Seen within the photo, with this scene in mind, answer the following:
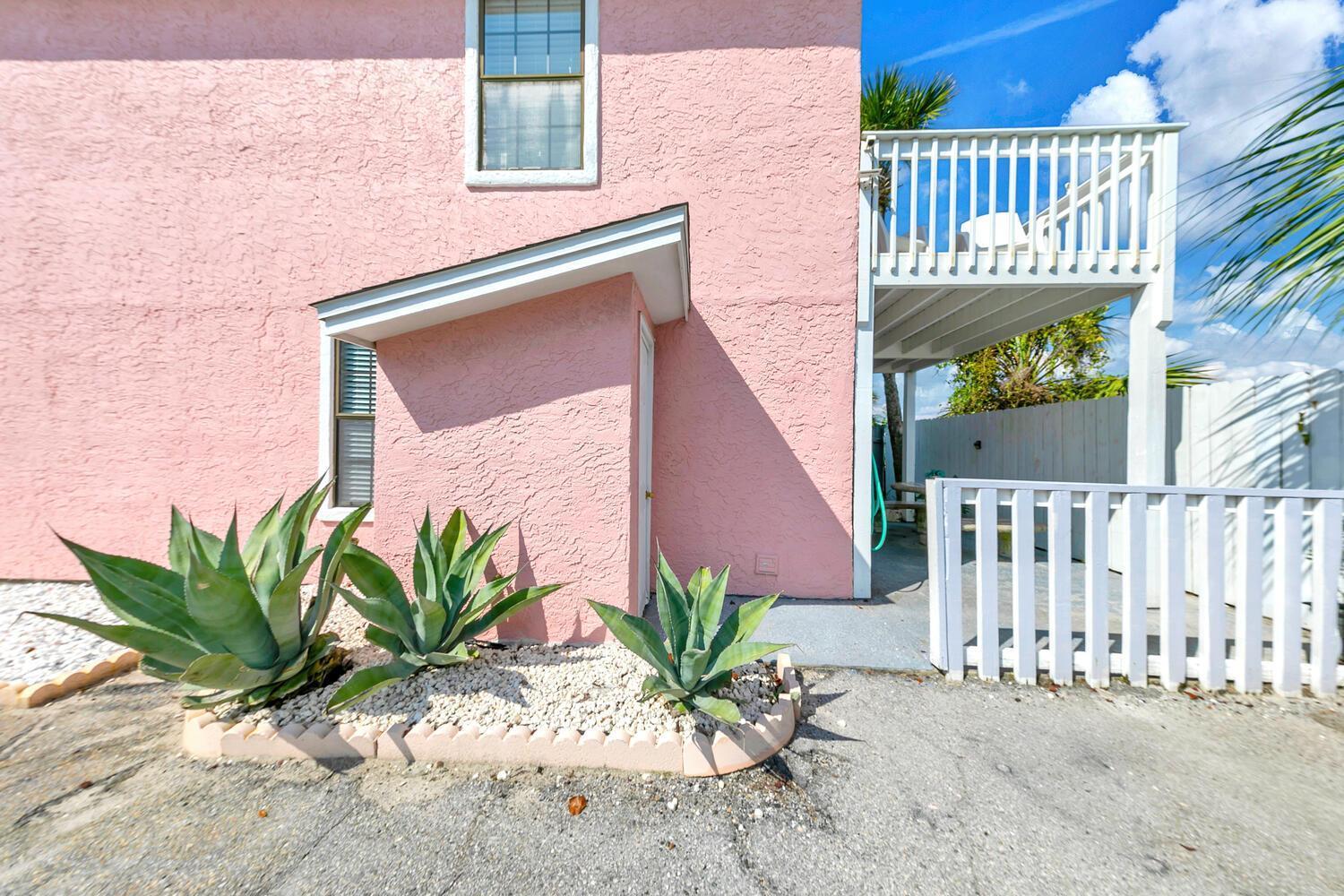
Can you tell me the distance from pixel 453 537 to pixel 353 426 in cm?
210

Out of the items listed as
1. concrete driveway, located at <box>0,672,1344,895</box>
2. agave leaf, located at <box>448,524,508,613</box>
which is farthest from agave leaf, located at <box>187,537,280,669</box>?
agave leaf, located at <box>448,524,508,613</box>

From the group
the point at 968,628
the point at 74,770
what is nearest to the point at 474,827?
the point at 74,770

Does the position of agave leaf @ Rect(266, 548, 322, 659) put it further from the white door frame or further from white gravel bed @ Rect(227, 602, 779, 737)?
the white door frame

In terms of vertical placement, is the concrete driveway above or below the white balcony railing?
below

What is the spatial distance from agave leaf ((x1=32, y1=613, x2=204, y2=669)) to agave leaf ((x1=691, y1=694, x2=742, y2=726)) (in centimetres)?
239

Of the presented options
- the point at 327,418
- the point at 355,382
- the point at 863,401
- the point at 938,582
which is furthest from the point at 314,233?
the point at 938,582

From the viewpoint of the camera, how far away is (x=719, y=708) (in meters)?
2.15

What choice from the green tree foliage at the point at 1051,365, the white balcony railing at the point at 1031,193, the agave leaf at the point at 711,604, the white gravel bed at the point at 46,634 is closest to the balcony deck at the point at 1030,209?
the white balcony railing at the point at 1031,193

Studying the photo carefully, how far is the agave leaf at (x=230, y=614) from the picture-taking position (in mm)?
2127

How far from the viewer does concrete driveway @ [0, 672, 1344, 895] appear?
5.73 ft

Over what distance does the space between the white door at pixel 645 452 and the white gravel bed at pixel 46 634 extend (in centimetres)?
354

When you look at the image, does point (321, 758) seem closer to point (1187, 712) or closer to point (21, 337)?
point (1187, 712)

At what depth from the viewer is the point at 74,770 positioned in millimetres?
2254

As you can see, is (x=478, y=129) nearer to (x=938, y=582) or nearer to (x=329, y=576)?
(x=329, y=576)
